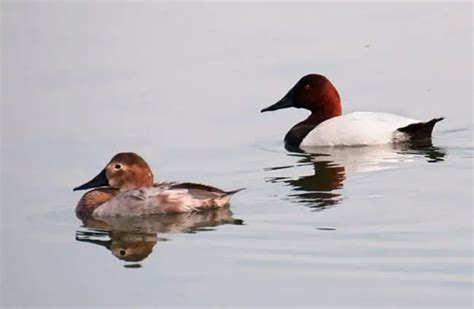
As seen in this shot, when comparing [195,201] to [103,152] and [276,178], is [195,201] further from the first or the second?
[103,152]

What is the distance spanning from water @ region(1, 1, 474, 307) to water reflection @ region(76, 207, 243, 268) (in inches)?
0.7

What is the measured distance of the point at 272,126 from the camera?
12.3 m

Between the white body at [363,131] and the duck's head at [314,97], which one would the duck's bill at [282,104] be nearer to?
the duck's head at [314,97]

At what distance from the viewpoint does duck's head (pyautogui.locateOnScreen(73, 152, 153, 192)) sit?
894cm

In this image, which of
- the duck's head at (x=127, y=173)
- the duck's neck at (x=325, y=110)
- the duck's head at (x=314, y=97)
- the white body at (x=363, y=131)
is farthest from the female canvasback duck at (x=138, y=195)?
the duck's head at (x=314, y=97)

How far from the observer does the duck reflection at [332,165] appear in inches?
365

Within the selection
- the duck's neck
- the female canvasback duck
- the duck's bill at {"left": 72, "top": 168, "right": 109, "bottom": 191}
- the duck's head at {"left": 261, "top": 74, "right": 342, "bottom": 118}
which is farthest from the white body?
the duck's bill at {"left": 72, "top": 168, "right": 109, "bottom": 191}

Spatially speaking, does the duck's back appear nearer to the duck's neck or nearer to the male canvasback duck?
the male canvasback duck

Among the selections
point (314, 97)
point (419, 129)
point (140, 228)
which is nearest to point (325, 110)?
point (314, 97)

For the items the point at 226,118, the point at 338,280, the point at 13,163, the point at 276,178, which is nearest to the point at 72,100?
the point at 226,118

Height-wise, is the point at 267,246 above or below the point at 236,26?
below

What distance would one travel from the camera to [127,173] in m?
8.96

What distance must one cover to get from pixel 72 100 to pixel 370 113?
Result: 3.01 m

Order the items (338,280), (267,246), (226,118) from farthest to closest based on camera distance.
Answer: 1. (226,118)
2. (267,246)
3. (338,280)
